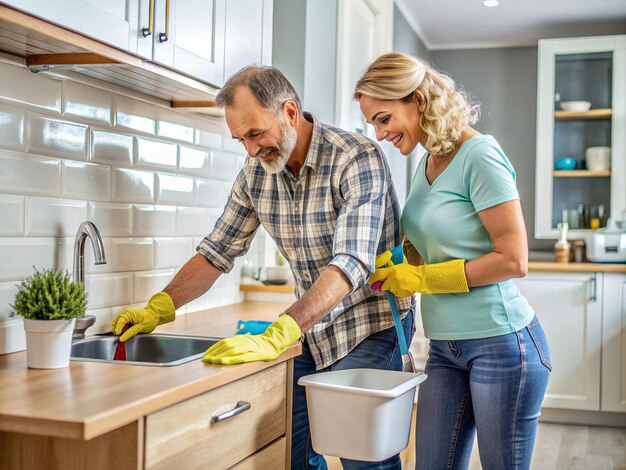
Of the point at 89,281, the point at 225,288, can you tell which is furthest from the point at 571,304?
the point at 89,281

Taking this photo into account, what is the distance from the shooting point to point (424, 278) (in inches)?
70.9

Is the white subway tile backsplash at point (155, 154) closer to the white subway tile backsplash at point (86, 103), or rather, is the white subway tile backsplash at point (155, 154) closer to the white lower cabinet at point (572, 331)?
the white subway tile backsplash at point (86, 103)

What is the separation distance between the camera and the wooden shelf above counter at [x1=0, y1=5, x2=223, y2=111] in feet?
4.57

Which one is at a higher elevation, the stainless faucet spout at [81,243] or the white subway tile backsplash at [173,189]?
the white subway tile backsplash at [173,189]

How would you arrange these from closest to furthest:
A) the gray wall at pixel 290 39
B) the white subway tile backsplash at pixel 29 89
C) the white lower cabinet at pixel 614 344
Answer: the white subway tile backsplash at pixel 29 89 → the gray wall at pixel 290 39 → the white lower cabinet at pixel 614 344

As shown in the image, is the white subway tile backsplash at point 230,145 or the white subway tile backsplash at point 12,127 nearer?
the white subway tile backsplash at point 12,127

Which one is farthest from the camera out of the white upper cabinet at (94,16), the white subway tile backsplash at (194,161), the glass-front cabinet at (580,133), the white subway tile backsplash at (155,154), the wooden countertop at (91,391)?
the glass-front cabinet at (580,133)

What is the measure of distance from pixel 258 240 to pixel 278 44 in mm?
967

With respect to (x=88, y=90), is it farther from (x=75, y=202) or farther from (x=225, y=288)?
(x=225, y=288)

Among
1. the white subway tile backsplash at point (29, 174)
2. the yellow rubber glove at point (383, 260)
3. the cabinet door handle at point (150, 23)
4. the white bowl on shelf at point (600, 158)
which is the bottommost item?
the yellow rubber glove at point (383, 260)

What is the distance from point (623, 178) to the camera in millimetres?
5121

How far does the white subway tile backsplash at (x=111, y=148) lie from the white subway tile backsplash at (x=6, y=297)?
45cm

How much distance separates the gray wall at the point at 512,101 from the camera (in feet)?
19.6

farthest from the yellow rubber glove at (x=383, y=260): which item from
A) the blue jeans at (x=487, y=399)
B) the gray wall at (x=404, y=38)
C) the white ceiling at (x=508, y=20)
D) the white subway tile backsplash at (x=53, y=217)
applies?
the white ceiling at (x=508, y=20)
